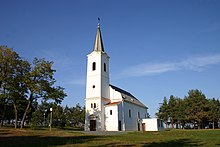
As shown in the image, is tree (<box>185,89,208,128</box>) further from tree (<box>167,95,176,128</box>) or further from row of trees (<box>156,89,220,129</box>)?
tree (<box>167,95,176,128</box>)

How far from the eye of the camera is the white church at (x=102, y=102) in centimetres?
4400

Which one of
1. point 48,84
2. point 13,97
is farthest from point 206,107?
point 13,97

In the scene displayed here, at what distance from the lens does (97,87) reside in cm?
4562

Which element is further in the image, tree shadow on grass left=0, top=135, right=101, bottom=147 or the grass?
the grass

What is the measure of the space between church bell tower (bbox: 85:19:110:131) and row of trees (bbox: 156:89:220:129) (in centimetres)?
3099

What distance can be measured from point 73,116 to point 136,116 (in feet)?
91.6

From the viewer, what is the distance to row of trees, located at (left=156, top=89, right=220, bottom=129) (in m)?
A: 65.2

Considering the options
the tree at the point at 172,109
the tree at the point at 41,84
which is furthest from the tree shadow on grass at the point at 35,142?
the tree at the point at 172,109

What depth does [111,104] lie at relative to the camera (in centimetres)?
4478

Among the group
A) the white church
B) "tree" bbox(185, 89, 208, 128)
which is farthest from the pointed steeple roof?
"tree" bbox(185, 89, 208, 128)

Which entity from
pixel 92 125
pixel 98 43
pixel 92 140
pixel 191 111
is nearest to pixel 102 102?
pixel 92 125

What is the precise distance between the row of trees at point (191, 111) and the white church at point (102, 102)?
2268 centimetres

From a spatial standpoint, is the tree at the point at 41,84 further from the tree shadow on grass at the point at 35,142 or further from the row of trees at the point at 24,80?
the tree shadow on grass at the point at 35,142

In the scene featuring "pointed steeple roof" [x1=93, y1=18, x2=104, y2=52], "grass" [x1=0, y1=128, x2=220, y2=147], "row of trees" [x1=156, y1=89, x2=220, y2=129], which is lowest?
"grass" [x1=0, y1=128, x2=220, y2=147]
